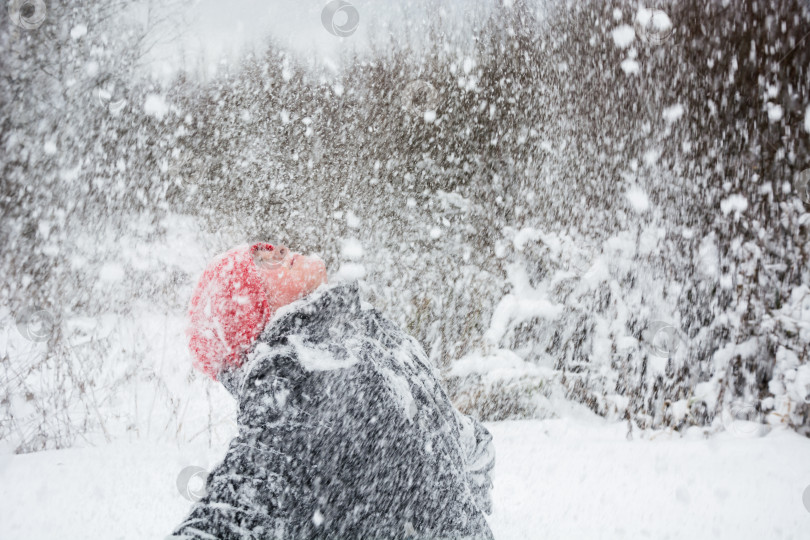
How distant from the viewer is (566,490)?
189 centimetres

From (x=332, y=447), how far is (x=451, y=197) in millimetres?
4237

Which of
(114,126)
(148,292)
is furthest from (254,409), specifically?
(114,126)

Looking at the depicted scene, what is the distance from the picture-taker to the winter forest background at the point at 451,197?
3.02 meters

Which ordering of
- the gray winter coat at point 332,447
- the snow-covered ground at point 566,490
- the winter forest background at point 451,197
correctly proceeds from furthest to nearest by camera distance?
the winter forest background at point 451,197 → the snow-covered ground at point 566,490 → the gray winter coat at point 332,447

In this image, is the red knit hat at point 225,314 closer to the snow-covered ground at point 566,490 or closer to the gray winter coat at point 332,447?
the gray winter coat at point 332,447

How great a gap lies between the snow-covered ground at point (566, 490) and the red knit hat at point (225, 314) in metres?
0.95

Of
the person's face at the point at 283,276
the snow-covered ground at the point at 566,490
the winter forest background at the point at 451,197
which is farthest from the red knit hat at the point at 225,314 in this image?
the winter forest background at the point at 451,197

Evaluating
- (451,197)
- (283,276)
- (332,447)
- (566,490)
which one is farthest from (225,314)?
(451,197)

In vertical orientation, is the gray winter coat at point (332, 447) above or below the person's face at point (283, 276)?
below

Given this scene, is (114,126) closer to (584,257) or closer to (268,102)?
(268,102)

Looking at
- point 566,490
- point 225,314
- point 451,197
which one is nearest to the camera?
point 225,314

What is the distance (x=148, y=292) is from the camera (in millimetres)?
4680

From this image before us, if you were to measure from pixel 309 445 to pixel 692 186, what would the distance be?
3861mm

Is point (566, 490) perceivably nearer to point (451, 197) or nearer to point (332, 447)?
point (332, 447)
